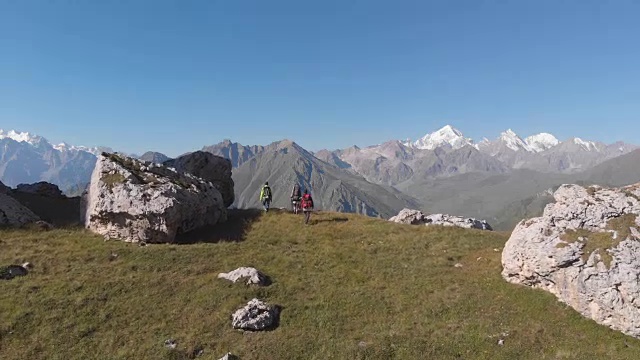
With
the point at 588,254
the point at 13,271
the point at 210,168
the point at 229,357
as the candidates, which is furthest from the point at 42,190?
the point at 588,254

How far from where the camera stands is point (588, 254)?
2666 centimetres

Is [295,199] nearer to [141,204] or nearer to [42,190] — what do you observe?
[141,204]

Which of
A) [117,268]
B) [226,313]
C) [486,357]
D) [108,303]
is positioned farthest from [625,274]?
[117,268]

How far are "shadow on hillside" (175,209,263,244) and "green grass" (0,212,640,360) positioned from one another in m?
2.23

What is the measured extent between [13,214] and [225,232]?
22474 mm

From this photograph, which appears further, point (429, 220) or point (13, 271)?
point (429, 220)

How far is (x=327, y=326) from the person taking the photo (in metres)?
25.3

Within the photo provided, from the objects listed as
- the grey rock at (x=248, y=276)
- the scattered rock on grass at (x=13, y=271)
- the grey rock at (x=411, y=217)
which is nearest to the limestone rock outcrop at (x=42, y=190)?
the scattered rock on grass at (x=13, y=271)

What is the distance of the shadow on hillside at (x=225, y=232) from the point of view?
40500mm

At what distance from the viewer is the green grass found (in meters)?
22.7

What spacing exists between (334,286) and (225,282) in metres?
8.67

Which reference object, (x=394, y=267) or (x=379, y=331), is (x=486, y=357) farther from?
(x=394, y=267)

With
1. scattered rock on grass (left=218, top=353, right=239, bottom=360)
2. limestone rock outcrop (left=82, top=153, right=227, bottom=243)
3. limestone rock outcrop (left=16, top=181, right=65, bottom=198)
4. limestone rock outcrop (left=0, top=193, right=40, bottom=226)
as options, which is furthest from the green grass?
limestone rock outcrop (left=16, top=181, right=65, bottom=198)

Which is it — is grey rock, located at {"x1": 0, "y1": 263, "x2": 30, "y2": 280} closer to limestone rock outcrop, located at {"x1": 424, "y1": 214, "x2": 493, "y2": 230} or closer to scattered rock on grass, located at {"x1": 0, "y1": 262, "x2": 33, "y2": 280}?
scattered rock on grass, located at {"x1": 0, "y1": 262, "x2": 33, "y2": 280}
